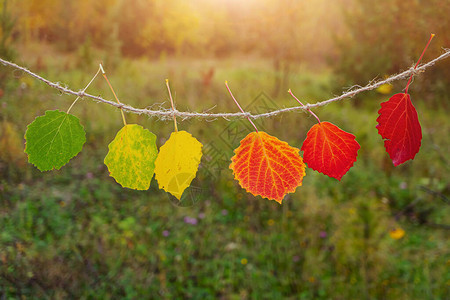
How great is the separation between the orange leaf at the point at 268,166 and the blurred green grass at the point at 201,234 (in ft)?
4.07

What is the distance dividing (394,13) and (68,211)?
138 inches

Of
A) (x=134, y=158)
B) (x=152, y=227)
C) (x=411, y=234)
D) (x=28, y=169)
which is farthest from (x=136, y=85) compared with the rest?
(x=134, y=158)

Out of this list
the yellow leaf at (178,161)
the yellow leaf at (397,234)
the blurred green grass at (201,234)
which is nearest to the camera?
the yellow leaf at (178,161)

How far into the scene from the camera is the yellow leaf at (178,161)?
505 millimetres

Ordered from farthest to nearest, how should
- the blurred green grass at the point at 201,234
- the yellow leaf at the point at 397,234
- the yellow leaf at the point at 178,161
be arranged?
the yellow leaf at the point at 397,234, the blurred green grass at the point at 201,234, the yellow leaf at the point at 178,161

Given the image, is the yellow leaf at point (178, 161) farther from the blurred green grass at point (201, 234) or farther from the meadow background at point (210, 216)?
the blurred green grass at point (201, 234)

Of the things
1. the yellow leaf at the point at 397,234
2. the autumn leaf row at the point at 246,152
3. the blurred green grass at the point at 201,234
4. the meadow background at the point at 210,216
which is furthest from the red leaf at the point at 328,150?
the yellow leaf at the point at 397,234

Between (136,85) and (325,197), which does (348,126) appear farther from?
(136,85)

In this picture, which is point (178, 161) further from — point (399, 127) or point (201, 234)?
point (201, 234)

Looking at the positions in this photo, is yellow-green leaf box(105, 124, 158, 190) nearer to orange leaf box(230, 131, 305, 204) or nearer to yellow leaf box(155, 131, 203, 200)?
yellow leaf box(155, 131, 203, 200)

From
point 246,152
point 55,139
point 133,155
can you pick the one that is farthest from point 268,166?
A: point 55,139

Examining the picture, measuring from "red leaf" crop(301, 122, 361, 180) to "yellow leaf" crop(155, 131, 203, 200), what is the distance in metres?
0.17

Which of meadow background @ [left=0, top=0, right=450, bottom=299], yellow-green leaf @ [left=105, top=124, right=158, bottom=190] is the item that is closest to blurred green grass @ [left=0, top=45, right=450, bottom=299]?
meadow background @ [left=0, top=0, right=450, bottom=299]

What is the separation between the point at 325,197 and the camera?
2842 mm
